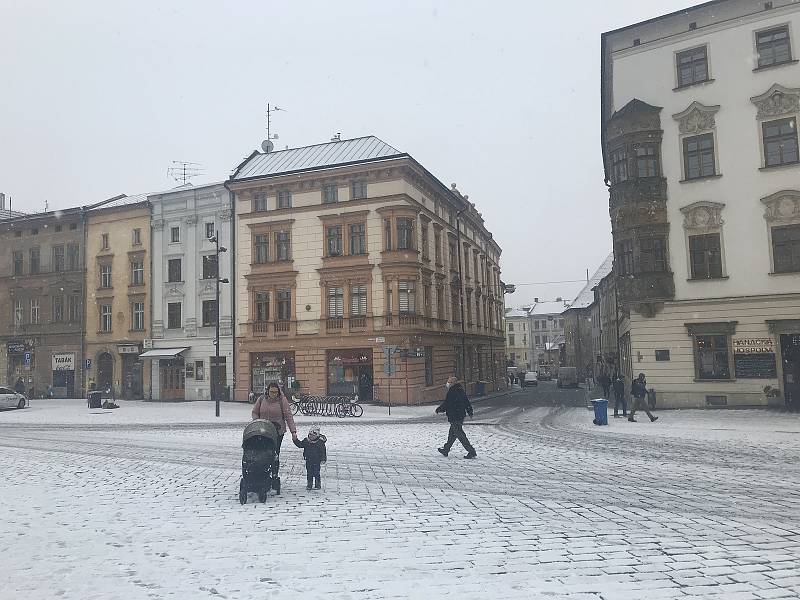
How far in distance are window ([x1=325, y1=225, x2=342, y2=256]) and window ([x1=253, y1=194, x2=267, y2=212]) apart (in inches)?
186

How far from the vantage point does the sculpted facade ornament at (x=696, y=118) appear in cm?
2617

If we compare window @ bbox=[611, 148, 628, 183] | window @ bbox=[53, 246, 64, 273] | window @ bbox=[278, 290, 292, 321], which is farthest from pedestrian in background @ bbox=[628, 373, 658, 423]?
window @ bbox=[53, 246, 64, 273]

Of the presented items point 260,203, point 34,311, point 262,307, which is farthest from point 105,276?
point 260,203

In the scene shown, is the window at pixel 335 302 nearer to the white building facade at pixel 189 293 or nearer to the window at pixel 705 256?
the white building facade at pixel 189 293

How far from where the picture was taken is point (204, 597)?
5719 mm

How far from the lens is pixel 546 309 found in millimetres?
133375

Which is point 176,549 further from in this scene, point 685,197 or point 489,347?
point 489,347

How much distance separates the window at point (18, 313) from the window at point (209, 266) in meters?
17.1

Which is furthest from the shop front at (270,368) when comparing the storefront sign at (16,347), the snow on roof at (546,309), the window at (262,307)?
the snow on roof at (546,309)

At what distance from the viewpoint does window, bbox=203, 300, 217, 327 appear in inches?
1532

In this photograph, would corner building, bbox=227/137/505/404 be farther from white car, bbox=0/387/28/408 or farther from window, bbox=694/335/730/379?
window, bbox=694/335/730/379

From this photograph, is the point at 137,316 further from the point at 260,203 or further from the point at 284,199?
the point at 284,199

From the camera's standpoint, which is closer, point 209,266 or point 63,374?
point 209,266

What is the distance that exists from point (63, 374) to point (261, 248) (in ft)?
62.9
